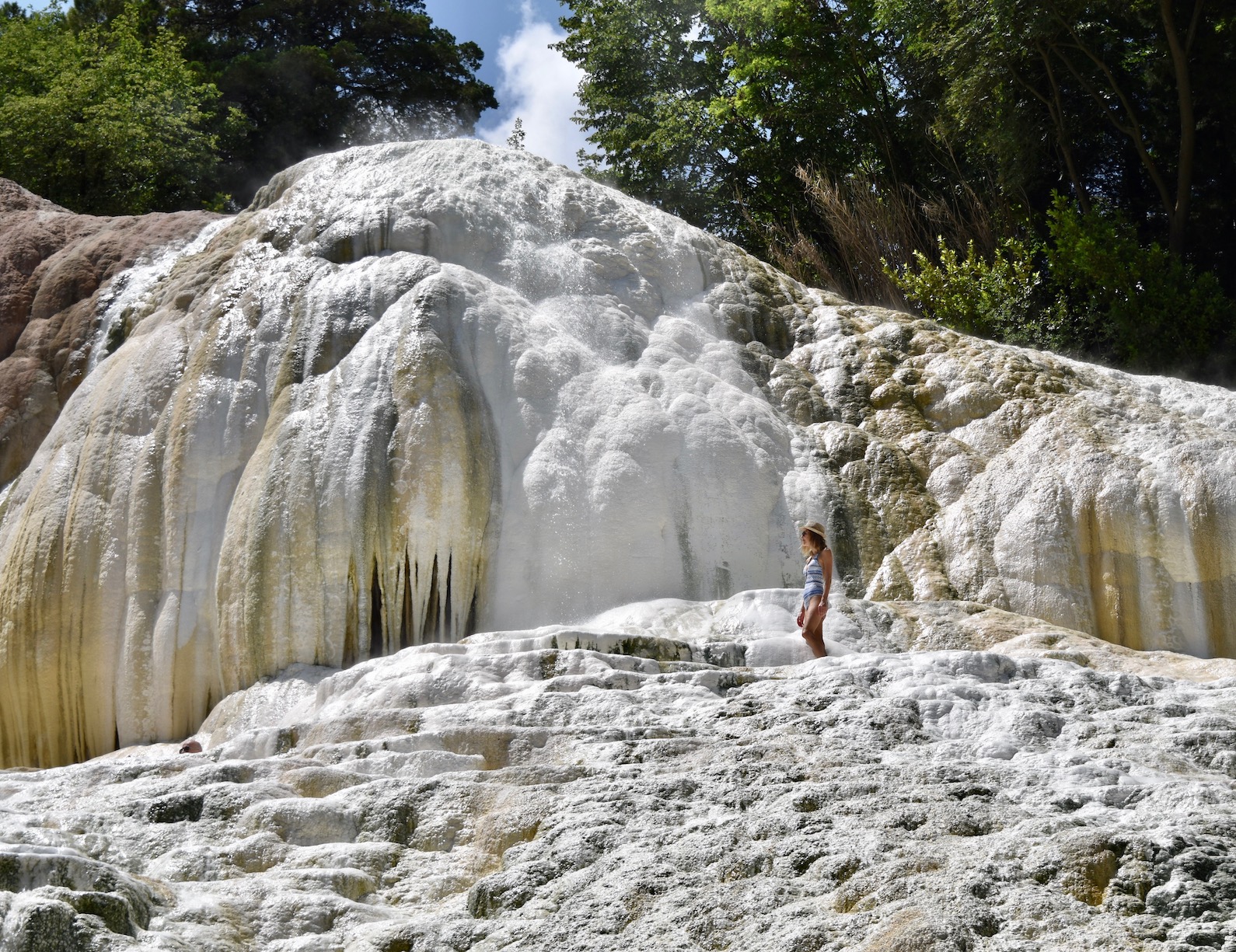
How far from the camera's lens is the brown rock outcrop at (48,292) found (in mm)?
12273

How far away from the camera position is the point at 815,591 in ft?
24.4

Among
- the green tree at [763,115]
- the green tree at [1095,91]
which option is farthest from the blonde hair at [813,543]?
the green tree at [763,115]

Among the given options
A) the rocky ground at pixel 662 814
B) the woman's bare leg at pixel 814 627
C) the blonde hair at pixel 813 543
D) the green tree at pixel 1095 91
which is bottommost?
the rocky ground at pixel 662 814

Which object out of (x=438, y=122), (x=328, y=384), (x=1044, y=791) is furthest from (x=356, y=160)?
(x=438, y=122)

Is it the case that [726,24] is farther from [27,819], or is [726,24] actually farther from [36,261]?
[27,819]

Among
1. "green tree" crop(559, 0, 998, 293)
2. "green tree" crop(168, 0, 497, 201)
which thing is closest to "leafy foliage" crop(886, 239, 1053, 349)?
"green tree" crop(559, 0, 998, 293)

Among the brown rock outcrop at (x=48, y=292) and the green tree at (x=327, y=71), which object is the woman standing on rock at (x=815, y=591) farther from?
the green tree at (x=327, y=71)

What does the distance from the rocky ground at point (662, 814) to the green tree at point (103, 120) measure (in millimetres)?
13838

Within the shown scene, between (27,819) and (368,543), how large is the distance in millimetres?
4393

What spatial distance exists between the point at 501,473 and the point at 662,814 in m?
5.30

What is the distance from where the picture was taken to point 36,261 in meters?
13.5

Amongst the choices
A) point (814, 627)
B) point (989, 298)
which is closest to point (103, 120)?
point (989, 298)

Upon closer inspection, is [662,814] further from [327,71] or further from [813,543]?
[327,71]

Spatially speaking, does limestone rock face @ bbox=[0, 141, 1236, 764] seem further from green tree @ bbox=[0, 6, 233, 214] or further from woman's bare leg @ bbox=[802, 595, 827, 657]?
green tree @ bbox=[0, 6, 233, 214]
